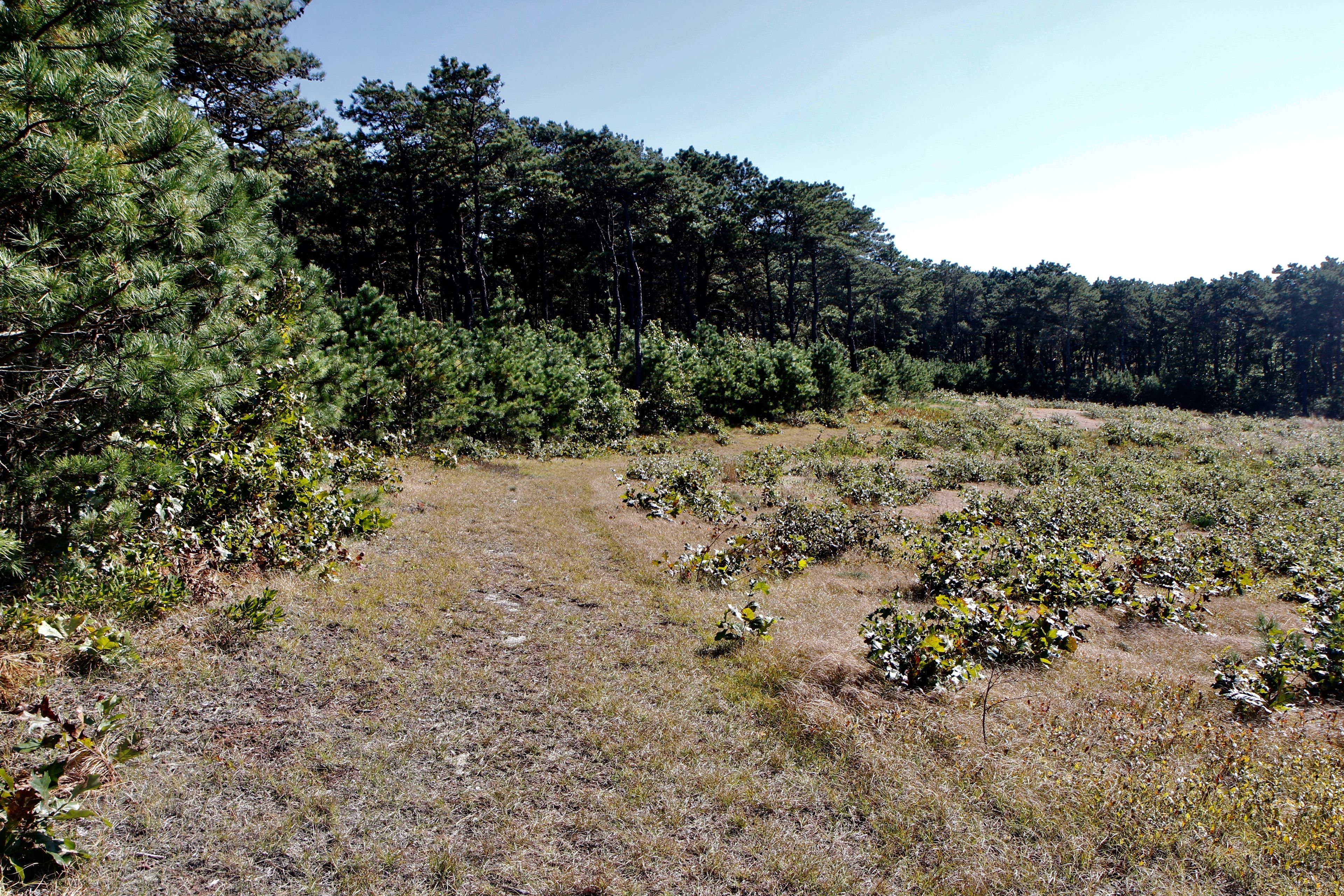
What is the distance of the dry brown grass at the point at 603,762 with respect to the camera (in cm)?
352

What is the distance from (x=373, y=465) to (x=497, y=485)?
3.00 metres

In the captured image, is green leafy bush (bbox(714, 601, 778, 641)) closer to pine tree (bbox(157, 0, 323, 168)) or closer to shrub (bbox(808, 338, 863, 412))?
pine tree (bbox(157, 0, 323, 168))

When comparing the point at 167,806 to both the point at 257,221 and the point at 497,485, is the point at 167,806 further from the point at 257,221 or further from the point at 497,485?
the point at 497,485

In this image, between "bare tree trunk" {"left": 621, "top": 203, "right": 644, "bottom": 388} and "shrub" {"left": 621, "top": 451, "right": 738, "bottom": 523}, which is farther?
"bare tree trunk" {"left": 621, "top": 203, "right": 644, "bottom": 388}

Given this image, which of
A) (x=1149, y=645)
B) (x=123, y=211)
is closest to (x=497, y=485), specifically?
(x=123, y=211)

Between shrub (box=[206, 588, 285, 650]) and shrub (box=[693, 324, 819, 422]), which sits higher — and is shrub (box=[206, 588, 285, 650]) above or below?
below

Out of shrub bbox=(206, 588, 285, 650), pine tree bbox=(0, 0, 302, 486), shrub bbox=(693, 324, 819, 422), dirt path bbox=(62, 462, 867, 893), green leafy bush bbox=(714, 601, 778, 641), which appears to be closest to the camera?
dirt path bbox=(62, 462, 867, 893)

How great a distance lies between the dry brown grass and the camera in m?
3.52

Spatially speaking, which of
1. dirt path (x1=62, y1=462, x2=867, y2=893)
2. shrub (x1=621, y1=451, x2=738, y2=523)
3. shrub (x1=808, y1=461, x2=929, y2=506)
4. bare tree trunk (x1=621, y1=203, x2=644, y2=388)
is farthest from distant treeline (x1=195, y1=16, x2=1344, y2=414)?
shrub (x1=808, y1=461, x2=929, y2=506)

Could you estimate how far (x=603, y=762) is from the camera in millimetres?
4512

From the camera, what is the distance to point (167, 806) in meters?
3.71

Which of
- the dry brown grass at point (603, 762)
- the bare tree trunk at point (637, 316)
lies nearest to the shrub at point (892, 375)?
the bare tree trunk at point (637, 316)

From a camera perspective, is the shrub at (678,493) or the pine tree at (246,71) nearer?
the shrub at (678,493)

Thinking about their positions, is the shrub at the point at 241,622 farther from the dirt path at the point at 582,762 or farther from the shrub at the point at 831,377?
the shrub at the point at 831,377
